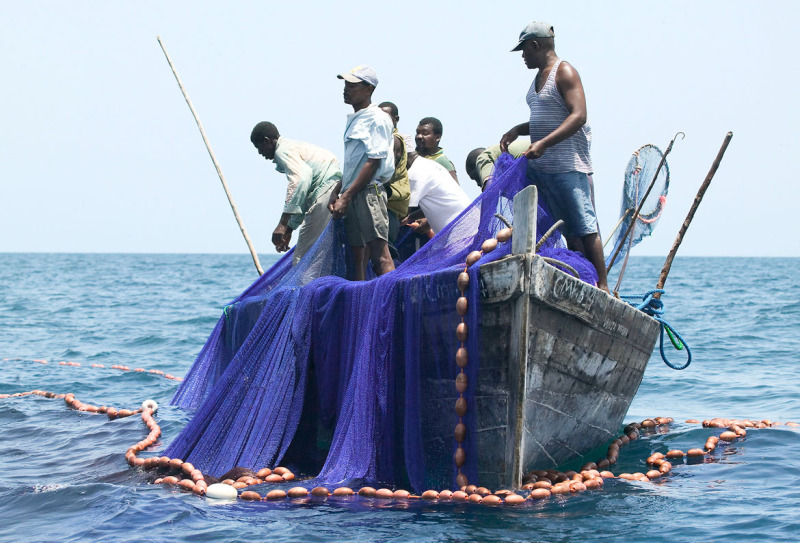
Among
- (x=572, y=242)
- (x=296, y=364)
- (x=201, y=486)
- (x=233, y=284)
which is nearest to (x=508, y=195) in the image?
(x=572, y=242)

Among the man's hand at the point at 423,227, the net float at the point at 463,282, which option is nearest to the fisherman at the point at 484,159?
the man's hand at the point at 423,227

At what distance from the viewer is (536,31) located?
588 centimetres

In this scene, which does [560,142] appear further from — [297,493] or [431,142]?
[297,493]

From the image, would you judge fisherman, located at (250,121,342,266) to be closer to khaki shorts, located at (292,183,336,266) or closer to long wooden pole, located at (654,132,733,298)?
khaki shorts, located at (292,183,336,266)

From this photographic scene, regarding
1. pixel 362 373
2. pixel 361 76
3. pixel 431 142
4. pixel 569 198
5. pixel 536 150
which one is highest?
pixel 361 76

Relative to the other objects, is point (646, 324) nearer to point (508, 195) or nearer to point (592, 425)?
point (592, 425)

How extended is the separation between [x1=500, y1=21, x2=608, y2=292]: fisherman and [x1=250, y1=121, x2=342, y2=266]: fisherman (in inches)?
85.2

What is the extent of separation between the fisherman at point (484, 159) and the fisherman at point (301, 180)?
3.86ft

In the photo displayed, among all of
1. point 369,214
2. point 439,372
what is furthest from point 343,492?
point 369,214

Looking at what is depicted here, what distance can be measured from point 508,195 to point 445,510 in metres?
2.02

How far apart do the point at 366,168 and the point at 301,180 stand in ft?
4.74

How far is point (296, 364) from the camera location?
638cm

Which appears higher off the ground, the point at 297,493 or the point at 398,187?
the point at 398,187

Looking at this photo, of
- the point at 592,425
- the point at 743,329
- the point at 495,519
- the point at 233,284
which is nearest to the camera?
the point at 495,519
